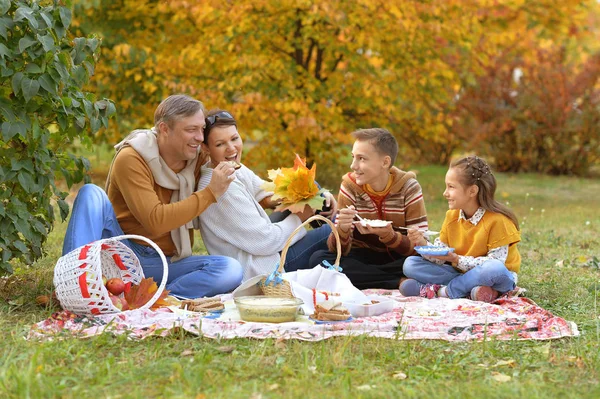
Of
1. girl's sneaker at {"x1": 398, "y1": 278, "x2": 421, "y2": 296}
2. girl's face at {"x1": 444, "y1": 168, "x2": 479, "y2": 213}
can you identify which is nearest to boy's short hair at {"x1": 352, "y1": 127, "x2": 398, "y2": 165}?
girl's face at {"x1": 444, "y1": 168, "x2": 479, "y2": 213}

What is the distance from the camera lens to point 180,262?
14.8ft

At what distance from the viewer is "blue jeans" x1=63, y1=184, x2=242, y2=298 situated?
418cm

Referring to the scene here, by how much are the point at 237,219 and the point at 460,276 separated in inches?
50.9

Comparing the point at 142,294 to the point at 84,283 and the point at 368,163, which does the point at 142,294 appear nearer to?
the point at 84,283

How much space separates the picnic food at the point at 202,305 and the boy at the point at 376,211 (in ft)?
3.18

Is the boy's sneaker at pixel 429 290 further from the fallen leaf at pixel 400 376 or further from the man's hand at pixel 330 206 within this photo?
the fallen leaf at pixel 400 376

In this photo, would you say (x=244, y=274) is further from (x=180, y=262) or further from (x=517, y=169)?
(x=517, y=169)

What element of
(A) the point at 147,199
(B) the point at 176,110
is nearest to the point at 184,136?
(B) the point at 176,110

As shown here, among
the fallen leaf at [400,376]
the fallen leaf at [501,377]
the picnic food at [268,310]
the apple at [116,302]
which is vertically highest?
the apple at [116,302]

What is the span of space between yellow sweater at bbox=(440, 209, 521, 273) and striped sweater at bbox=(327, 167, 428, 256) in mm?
271

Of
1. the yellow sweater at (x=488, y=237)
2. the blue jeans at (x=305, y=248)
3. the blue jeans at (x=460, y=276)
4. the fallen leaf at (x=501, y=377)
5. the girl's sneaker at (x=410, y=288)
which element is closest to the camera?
the fallen leaf at (x=501, y=377)

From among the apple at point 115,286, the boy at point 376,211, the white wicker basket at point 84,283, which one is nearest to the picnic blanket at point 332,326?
the white wicker basket at point 84,283

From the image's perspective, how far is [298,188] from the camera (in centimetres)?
461

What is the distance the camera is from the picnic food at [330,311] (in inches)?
151
